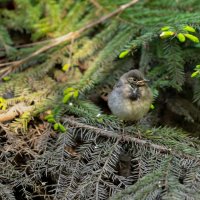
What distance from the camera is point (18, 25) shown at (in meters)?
5.68

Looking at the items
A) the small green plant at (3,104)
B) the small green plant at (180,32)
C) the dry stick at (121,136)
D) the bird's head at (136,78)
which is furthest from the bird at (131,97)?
the small green plant at (3,104)

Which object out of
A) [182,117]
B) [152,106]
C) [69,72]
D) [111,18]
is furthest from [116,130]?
[111,18]

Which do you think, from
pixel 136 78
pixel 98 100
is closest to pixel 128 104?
pixel 136 78

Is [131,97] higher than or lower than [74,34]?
lower

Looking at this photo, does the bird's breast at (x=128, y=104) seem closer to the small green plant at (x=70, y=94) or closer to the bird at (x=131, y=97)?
the bird at (x=131, y=97)

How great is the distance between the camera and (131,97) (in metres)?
4.31

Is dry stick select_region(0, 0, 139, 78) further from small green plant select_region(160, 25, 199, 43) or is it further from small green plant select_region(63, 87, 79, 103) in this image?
small green plant select_region(160, 25, 199, 43)

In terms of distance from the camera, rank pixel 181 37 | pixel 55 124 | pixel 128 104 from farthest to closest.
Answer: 1. pixel 128 104
2. pixel 55 124
3. pixel 181 37

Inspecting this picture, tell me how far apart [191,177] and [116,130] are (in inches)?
40.9

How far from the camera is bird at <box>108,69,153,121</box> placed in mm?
4176

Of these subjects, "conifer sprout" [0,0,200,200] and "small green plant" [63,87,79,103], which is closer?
"conifer sprout" [0,0,200,200]

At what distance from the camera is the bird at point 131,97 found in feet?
13.7

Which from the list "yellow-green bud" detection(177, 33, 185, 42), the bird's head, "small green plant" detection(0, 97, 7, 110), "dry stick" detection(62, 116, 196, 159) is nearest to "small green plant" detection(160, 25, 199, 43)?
"yellow-green bud" detection(177, 33, 185, 42)

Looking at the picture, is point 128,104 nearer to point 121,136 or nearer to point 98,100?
point 121,136
